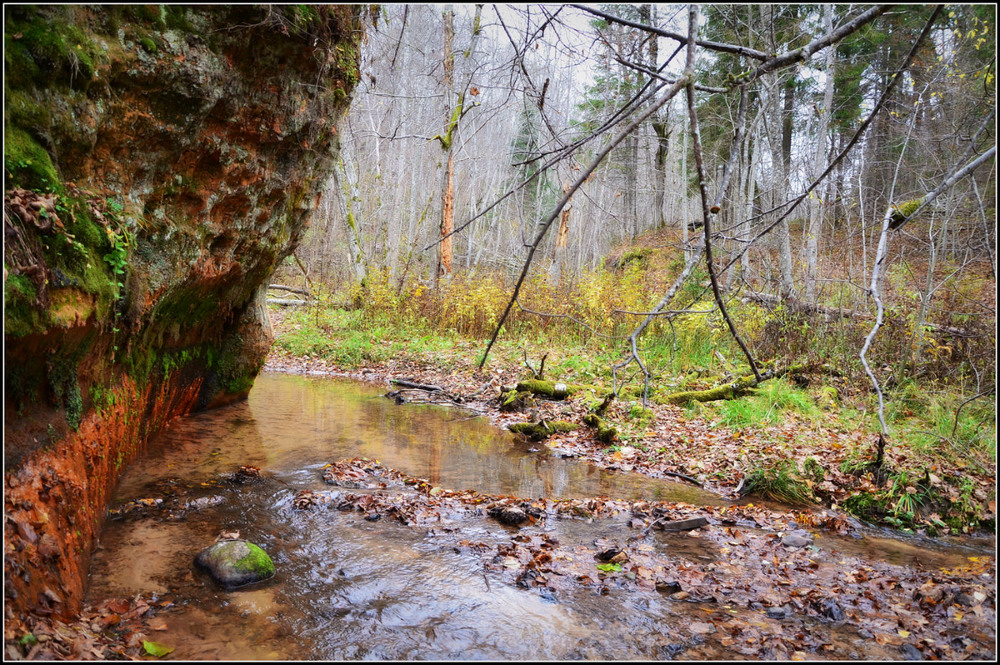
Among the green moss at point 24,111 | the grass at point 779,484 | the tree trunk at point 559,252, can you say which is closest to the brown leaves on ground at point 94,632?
the green moss at point 24,111

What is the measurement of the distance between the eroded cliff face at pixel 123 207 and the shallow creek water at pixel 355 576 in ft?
1.49

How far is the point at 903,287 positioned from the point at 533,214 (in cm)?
2045

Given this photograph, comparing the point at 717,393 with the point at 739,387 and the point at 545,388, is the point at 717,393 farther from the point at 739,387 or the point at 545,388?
the point at 545,388

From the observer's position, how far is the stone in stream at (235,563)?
3.54 m

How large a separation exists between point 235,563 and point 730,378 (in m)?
8.26

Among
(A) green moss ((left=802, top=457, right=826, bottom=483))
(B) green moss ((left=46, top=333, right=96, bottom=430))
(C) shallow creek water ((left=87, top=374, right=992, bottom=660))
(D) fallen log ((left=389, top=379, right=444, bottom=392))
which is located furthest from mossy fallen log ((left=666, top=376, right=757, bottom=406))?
(B) green moss ((left=46, top=333, right=96, bottom=430))

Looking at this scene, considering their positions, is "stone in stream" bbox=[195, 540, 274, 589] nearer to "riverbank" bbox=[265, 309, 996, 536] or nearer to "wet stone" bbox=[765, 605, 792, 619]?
"wet stone" bbox=[765, 605, 792, 619]

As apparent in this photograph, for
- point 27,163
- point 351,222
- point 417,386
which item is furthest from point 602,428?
point 351,222

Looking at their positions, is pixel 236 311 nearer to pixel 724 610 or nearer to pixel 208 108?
pixel 208 108

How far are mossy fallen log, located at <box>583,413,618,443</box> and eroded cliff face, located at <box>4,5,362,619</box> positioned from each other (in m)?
5.32

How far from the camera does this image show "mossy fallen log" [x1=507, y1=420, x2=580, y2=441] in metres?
8.13

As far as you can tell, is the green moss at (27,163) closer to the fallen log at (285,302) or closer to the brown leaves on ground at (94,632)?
the brown leaves on ground at (94,632)

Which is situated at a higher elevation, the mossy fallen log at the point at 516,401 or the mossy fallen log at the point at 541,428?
the mossy fallen log at the point at 516,401

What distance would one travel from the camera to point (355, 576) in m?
3.80
